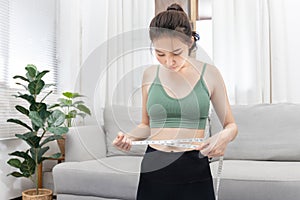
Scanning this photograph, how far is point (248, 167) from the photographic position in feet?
7.32

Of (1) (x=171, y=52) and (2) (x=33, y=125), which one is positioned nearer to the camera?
(1) (x=171, y=52)

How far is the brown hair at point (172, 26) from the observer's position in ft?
2.77

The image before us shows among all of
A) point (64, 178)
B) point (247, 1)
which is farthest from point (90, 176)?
point (247, 1)

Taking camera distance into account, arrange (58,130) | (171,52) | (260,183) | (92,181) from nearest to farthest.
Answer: (171,52) → (260,183) → (92,181) → (58,130)

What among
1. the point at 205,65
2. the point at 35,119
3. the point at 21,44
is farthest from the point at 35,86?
the point at 205,65

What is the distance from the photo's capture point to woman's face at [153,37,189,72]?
0.83 metres

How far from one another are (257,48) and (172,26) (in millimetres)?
2289

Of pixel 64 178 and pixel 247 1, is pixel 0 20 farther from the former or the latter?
pixel 247 1

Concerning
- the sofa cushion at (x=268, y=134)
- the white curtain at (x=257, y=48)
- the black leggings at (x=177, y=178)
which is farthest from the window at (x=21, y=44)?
the black leggings at (x=177, y=178)

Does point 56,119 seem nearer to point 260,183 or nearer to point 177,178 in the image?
point 260,183

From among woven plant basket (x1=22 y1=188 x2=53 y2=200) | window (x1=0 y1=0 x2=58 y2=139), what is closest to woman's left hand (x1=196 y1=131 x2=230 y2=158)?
woven plant basket (x1=22 y1=188 x2=53 y2=200)

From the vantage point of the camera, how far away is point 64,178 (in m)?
2.47

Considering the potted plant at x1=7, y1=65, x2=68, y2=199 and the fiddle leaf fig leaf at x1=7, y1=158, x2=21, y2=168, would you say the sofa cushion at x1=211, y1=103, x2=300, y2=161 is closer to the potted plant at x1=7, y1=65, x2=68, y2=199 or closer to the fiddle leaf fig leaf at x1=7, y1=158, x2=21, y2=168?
the potted plant at x1=7, y1=65, x2=68, y2=199

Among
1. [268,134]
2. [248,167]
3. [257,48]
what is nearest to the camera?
[248,167]
